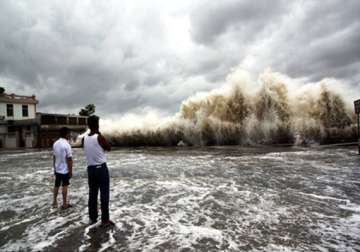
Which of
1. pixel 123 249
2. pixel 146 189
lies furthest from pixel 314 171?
pixel 123 249

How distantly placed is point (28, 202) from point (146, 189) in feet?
7.83

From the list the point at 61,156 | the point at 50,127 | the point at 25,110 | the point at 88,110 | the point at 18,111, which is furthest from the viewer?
the point at 88,110

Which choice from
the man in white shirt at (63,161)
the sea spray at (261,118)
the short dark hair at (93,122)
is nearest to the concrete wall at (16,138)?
the sea spray at (261,118)

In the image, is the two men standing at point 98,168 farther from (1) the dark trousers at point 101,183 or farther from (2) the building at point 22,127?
(2) the building at point 22,127

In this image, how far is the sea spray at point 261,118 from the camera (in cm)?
1836

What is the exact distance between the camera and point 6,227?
353 cm

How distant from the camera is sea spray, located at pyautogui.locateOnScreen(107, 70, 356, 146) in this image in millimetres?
18356

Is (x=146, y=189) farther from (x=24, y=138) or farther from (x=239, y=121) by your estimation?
(x=24, y=138)

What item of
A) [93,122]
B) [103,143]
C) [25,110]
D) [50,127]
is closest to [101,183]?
[103,143]

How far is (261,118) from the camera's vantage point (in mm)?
20141

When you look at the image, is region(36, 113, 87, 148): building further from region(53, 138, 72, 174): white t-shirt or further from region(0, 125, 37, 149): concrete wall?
region(53, 138, 72, 174): white t-shirt

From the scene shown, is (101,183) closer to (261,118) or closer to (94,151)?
(94,151)

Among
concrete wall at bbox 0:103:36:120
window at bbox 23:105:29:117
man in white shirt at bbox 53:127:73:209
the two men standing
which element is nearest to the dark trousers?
the two men standing

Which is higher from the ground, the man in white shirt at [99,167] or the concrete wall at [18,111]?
the concrete wall at [18,111]
